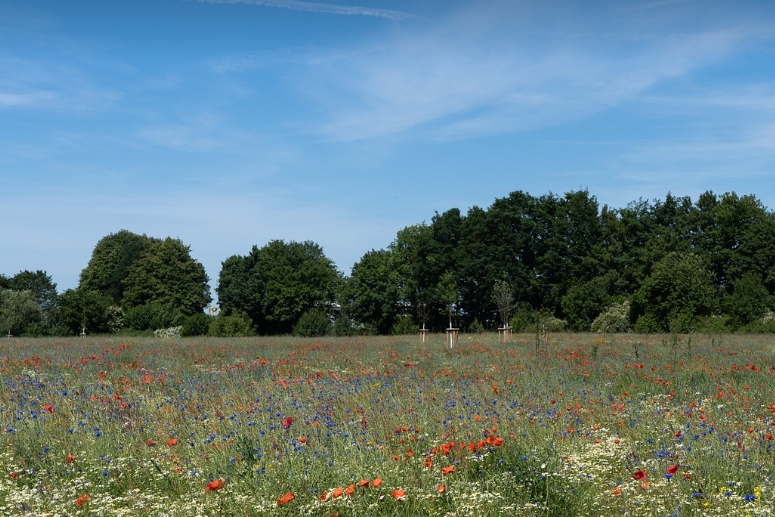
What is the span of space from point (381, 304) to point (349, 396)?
55267mm

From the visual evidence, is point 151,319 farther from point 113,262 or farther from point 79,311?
point 113,262

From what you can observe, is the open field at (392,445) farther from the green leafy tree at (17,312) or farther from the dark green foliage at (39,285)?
the dark green foliage at (39,285)

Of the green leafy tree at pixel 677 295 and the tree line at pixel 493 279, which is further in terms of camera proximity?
the tree line at pixel 493 279

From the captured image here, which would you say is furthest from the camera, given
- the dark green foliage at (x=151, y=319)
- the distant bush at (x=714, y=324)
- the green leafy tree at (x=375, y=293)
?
the green leafy tree at (x=375, y=293)

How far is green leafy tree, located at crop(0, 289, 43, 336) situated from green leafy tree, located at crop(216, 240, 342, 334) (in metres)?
17.9

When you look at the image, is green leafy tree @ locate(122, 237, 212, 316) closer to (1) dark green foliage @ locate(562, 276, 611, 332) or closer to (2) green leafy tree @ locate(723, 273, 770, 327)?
(1) dark green foliage @ locate(562, 276, 611, 332)

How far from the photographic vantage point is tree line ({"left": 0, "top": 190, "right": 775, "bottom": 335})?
4591 cm

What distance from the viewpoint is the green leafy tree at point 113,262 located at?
73875 millimetres

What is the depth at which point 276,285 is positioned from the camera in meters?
69.7

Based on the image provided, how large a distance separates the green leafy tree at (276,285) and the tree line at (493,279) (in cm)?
15

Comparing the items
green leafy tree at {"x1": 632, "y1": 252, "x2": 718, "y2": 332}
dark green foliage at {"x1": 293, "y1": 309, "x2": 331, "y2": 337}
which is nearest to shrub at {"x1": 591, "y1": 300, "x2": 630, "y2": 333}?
green leafy tree at {"x1": 632, "y1": 252, "x2": 718, "y2": 332}

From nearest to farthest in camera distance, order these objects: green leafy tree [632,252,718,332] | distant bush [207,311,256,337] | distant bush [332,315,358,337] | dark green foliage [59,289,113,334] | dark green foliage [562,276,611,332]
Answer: green leafy tree [632,252,718,332] → distant bush [207,311,256,337] → distant bush [332,315,358,337] → dark green foliage [562,276,611,332] → dark green foliage [59,289,113,334]

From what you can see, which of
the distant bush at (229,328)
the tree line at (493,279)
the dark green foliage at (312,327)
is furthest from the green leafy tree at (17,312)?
the dark green foliage at (312,327)

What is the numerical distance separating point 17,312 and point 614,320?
4811cm
